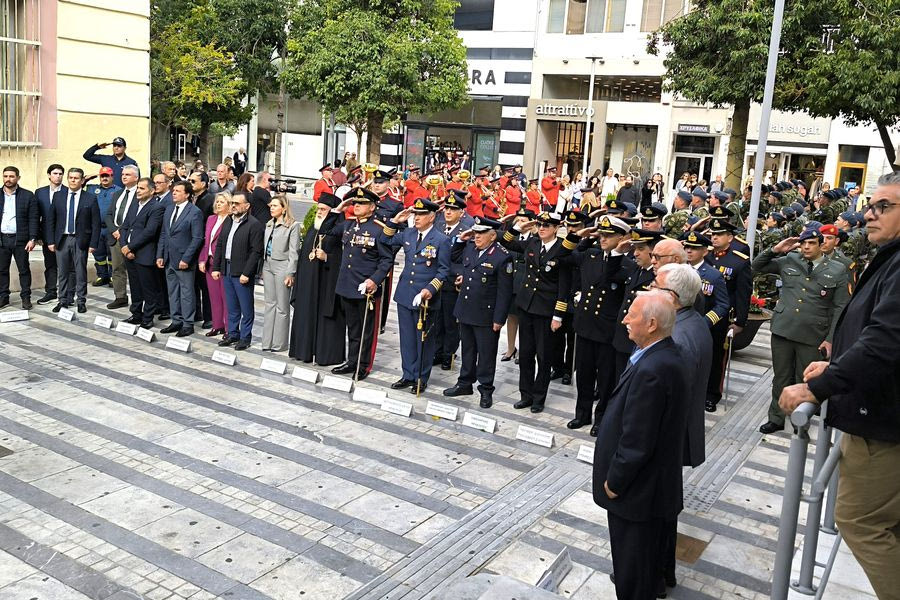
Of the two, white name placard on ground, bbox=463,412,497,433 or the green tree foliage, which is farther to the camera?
the green tree foliage

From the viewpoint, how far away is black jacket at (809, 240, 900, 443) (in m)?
3.42

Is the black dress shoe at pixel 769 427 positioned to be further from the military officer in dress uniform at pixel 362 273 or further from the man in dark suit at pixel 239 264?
the man in dark suit at pixel 239 264

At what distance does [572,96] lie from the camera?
3984 cm

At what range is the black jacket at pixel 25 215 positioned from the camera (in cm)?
1180

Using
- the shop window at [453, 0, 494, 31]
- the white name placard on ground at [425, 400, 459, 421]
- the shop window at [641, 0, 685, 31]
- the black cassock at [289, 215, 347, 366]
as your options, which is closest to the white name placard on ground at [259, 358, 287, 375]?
the black cassock at [289, 215, 347, 366]

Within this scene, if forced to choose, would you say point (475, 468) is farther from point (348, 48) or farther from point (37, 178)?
point (348, 48)

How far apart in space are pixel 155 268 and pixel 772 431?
824cm

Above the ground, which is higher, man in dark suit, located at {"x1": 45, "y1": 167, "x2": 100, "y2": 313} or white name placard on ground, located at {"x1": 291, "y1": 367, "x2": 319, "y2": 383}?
man in dark suit, located at {"x1": 45, "y1": 167, "x2": 100, "y2": 313}

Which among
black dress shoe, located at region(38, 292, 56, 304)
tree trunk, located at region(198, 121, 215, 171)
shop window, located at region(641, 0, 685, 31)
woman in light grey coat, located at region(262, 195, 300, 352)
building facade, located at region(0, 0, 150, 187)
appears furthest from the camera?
tree trunk, located at region(198, 121, 215, 171)

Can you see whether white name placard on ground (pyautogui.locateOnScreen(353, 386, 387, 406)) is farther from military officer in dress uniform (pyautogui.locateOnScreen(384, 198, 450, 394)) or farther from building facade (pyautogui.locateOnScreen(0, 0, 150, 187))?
building facade (pyautogui.locateOnScreen(0, 0, 150, 187))

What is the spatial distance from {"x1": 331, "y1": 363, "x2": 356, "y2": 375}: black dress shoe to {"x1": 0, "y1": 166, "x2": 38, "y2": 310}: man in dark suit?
17.7ft

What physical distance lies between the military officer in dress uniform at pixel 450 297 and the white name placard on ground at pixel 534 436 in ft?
6.79

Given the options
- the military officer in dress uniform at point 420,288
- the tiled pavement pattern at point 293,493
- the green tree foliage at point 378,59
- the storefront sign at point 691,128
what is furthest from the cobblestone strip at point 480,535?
the storefront sign at point 691,128

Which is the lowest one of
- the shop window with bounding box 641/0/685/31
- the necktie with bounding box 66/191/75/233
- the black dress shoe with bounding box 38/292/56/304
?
the black dress shoe with bounding box 38/292/56/304
